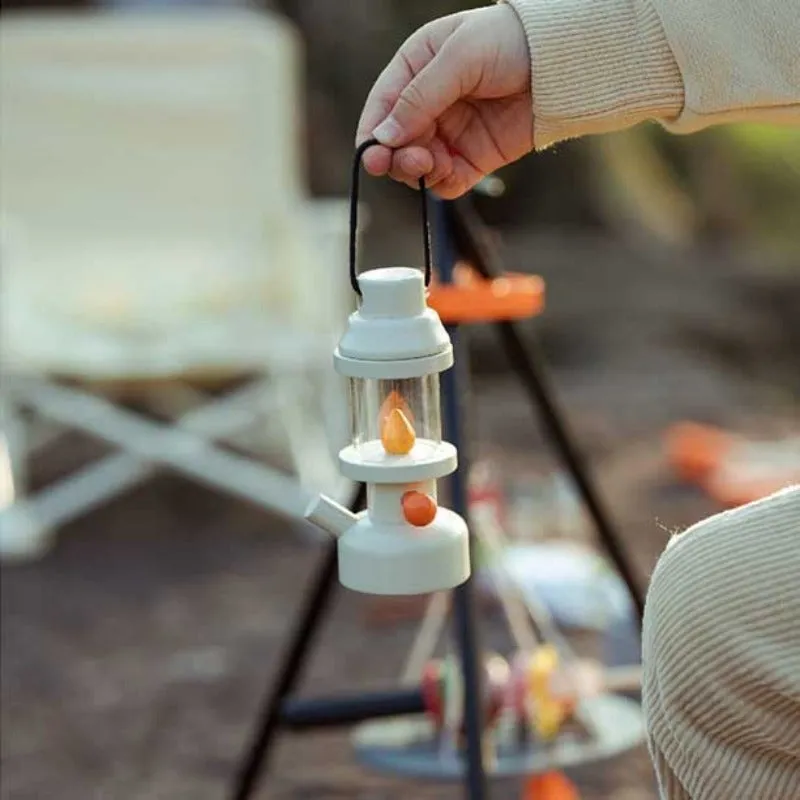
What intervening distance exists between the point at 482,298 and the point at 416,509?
0.38 metres

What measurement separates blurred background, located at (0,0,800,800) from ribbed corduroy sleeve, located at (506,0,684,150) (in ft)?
3.29

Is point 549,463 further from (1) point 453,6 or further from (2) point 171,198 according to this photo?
(1) point 453,6

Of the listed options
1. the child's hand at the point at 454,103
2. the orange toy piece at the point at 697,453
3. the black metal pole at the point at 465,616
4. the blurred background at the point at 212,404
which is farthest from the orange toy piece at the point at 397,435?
the orange toy piece at the point at 697,453

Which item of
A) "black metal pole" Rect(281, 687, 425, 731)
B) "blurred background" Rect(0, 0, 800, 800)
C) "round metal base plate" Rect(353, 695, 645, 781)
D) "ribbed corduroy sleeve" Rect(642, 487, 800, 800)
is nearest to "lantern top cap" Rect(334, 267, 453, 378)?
"ribbed corduroy sleeve" Rect(642, 487, 800, 800)

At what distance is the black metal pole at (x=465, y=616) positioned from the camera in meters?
1.40

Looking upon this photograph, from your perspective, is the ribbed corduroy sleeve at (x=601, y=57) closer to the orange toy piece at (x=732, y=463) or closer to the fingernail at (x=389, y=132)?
the fingernail at (x=389, y=132)

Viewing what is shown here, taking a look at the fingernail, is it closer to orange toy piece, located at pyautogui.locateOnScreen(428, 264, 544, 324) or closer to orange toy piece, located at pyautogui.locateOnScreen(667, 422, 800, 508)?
orange toy piece, located at pyautogui.locateOnScreen(428, 264, 544, 324)

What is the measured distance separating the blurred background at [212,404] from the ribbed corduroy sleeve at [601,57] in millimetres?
1004

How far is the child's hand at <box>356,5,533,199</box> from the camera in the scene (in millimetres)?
1092

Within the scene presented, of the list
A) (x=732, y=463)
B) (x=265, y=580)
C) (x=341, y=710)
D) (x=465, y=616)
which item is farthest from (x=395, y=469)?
(x=732, y=463)

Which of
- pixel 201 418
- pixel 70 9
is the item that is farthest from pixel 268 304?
pixel 70 9

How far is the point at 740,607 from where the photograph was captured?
939 mm

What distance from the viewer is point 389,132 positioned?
1.12 metres

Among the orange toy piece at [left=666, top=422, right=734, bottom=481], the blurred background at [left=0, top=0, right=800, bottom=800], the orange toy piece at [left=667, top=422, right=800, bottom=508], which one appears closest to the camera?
the blurred background at [left=0, top=0, right=800, bottom=800]
